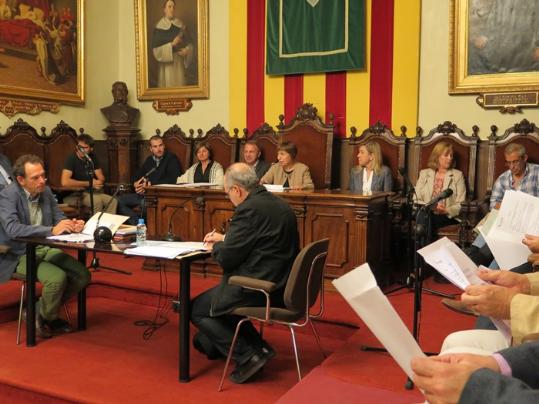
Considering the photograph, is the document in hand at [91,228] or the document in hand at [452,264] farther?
the document in hand at [91,228]

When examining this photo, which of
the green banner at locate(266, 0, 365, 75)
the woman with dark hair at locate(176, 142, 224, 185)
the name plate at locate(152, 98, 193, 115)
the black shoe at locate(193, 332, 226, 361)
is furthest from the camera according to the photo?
the name plate at locate(152, 98, 193, 115)

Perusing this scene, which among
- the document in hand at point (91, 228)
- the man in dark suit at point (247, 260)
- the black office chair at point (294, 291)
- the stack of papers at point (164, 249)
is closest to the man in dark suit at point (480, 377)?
the black office chair at point (294, 291)

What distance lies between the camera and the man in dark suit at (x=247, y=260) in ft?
10.6

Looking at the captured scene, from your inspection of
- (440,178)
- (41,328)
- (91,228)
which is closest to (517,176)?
(440,178)

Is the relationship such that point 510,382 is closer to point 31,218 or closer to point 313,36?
point 31,218

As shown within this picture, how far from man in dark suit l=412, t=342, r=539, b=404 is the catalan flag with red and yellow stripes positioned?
5.46 meters

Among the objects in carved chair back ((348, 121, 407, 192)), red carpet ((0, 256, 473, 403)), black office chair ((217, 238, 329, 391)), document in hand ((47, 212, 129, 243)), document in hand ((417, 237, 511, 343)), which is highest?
carved chair back ((348, 121, 407, 192))

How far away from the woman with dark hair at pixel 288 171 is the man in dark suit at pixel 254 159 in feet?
0.95

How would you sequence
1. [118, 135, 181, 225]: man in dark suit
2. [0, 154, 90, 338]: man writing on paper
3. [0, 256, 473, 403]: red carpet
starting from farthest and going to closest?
[118, 135, 181, 225]: man in dark suit < [0, 154, 90, 338]: man writing on paper < [0, 256, 473, 403]: red carpet

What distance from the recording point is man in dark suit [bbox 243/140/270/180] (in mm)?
6770

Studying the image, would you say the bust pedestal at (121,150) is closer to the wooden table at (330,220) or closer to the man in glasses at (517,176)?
the wooden table at (330,220)

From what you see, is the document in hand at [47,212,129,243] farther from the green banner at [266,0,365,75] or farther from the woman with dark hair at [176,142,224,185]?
the green banner at [266,0,365,75]

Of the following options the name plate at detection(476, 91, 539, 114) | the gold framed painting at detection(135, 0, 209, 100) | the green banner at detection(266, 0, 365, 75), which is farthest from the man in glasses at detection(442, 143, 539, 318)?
the gold framed painting at detection(135, 0, 209, 100)

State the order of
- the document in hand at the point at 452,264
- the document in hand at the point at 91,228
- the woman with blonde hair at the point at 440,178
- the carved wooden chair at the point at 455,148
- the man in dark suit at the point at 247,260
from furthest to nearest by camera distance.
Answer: the carved wooden chair at the point at 455,148 < the woman with blonde hair at the point at 440,178 < the document in hand at the point at 91,228 < the man in dark suit at the point at 247,260 < the document in hand at the point at 452,264
